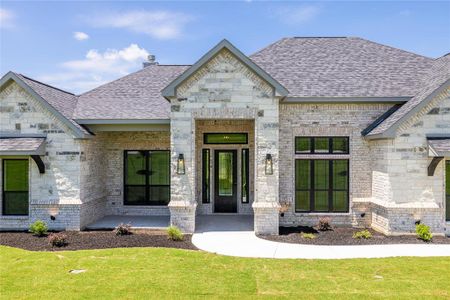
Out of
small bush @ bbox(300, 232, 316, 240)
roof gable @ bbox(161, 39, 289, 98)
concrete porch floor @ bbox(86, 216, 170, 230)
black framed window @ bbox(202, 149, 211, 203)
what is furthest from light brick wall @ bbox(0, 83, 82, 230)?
small bush @ bbox(300, 232, 316, 240)

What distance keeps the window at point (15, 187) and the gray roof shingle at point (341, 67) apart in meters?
10.5

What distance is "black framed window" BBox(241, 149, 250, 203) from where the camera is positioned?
14.9 m

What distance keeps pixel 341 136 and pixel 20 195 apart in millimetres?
12359

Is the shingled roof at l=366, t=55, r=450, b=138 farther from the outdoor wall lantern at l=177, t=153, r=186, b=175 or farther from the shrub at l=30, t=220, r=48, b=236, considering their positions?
the shrub at l=30, t=220, r=48, b=236

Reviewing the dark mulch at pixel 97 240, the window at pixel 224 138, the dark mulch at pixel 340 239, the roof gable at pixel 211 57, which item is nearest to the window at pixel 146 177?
the window at pixel 224 138

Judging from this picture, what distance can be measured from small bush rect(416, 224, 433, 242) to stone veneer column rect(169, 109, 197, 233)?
7385mm

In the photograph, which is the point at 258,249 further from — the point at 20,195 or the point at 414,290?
the point at 20,195

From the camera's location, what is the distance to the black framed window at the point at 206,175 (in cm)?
1489

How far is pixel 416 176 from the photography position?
11430 millimetres

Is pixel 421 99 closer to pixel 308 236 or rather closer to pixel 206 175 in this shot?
pixel 308 236

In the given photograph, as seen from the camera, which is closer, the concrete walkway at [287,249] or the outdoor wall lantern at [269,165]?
the concrete walkway at [287,249]

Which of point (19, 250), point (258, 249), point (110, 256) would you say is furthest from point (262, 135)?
point (19, 250)

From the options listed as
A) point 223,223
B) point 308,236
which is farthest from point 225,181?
point 308,236

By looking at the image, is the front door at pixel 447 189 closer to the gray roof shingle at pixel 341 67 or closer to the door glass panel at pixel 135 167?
the gray roof shingle at pixel 341 67
